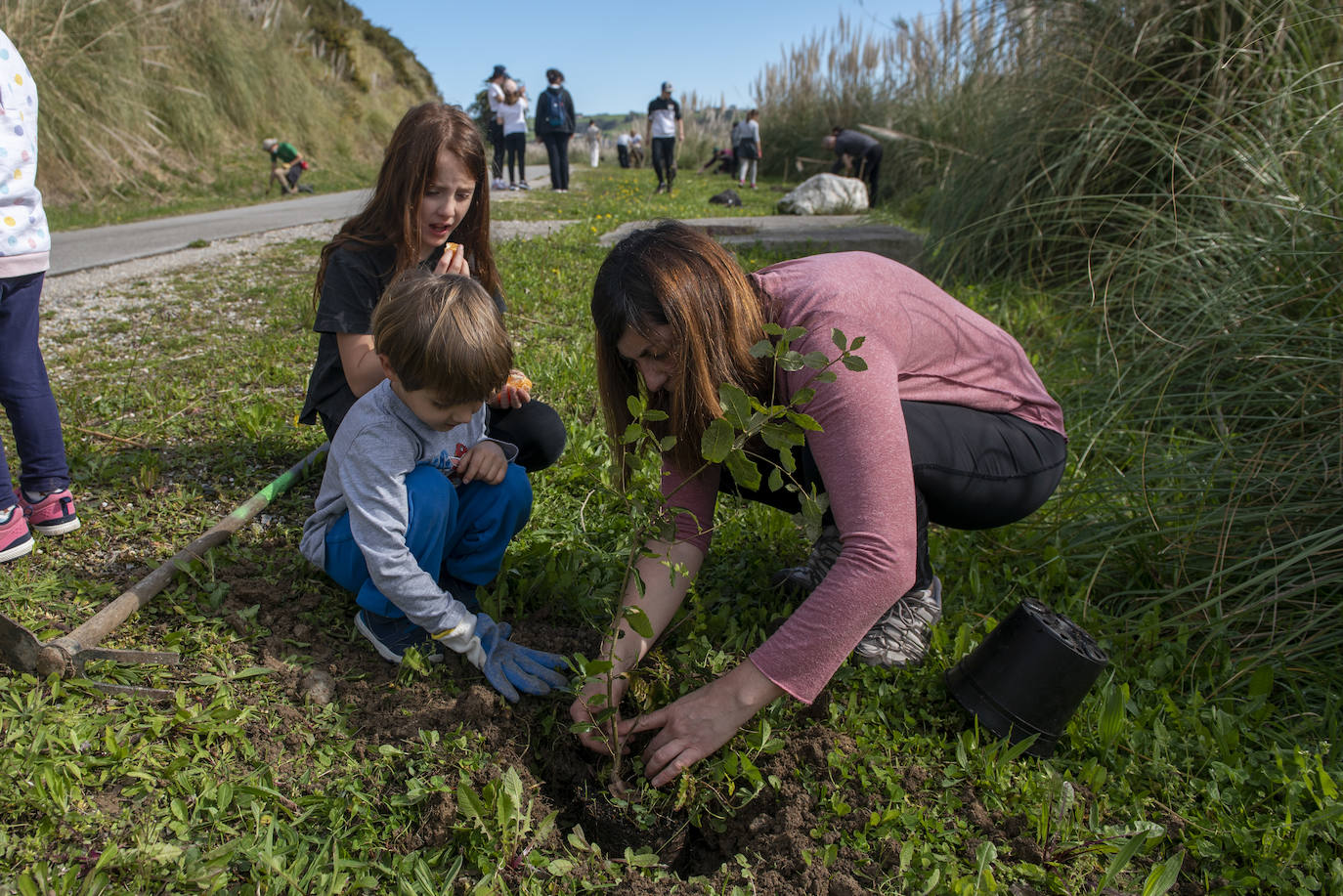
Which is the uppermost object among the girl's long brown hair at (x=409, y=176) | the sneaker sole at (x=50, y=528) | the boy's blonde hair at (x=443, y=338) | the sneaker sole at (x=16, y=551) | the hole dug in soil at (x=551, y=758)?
the girl's long brown hair at (x=409, y=176)

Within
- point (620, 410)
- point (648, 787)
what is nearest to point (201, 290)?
point (620, 410)

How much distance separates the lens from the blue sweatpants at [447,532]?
6.19 ft

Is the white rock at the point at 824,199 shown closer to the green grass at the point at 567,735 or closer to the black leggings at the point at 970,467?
the green grass at the point at 567,735

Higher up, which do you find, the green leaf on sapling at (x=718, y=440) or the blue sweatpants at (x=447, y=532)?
the green leaf on sapling at (x=718, y=440)

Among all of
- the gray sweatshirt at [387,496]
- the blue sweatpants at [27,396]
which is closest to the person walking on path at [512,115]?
the blue sweatpants at [27,396]

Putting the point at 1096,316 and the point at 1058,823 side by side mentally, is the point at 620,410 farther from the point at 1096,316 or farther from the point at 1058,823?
the point at 1096,316

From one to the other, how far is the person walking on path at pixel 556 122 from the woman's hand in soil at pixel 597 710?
1180cm

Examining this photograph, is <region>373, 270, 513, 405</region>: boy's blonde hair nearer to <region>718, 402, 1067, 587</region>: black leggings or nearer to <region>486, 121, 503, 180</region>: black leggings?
<region>718, 402, 1067, 587</region>: black leggings

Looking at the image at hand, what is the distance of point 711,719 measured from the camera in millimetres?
1585

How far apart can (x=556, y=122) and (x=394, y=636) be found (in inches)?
468

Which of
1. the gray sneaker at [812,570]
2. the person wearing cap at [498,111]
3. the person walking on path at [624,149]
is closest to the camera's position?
the gray sneaker at [812,570]

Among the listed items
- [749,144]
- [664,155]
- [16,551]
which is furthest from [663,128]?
[16,551]

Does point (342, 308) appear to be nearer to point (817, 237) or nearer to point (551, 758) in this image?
point (551, 758)

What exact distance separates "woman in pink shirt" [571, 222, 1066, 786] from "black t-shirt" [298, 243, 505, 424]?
0.98m
